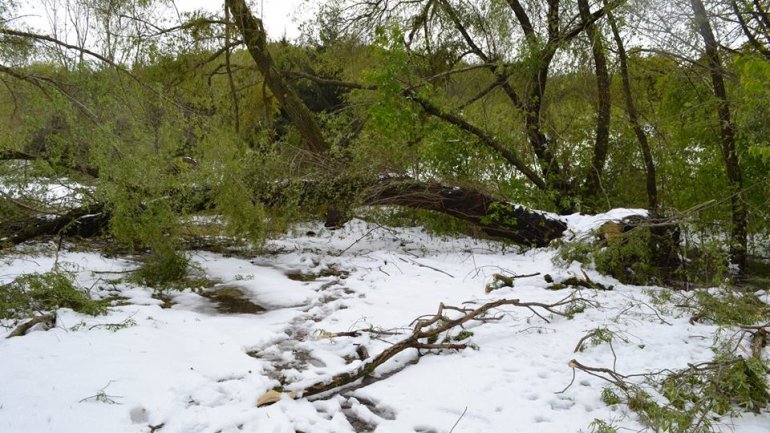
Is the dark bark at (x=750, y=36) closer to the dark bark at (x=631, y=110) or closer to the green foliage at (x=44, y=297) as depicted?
the dark bark at (x=631, y=110)

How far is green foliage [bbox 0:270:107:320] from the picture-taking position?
13.8 feet

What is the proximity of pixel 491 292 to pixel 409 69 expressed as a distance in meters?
4.57

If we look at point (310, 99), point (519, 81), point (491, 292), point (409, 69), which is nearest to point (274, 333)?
point (491, 292)

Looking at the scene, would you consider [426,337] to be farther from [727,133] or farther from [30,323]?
[727,133]

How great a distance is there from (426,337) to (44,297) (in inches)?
131

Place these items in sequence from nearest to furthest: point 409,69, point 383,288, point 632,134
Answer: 1. point 383,288
2. point 409,69
3. point 632,134

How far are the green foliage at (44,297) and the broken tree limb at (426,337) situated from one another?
91.6 inches

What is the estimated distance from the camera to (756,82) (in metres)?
3.79

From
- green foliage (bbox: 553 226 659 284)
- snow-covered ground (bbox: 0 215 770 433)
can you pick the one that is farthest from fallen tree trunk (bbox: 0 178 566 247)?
snow-covered ground (bbox: 0 215 770 433)

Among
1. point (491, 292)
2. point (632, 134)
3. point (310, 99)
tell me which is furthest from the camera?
point (310, 99)

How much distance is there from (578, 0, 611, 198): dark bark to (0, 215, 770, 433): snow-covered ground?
3.61 metres

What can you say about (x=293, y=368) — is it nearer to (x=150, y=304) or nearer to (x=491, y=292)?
(x=150, y=304)

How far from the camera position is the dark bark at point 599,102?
25.8ft

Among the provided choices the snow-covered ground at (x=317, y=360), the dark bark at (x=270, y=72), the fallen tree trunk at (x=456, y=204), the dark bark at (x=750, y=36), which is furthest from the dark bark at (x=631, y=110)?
the dark bark at (x=270, y=72)
